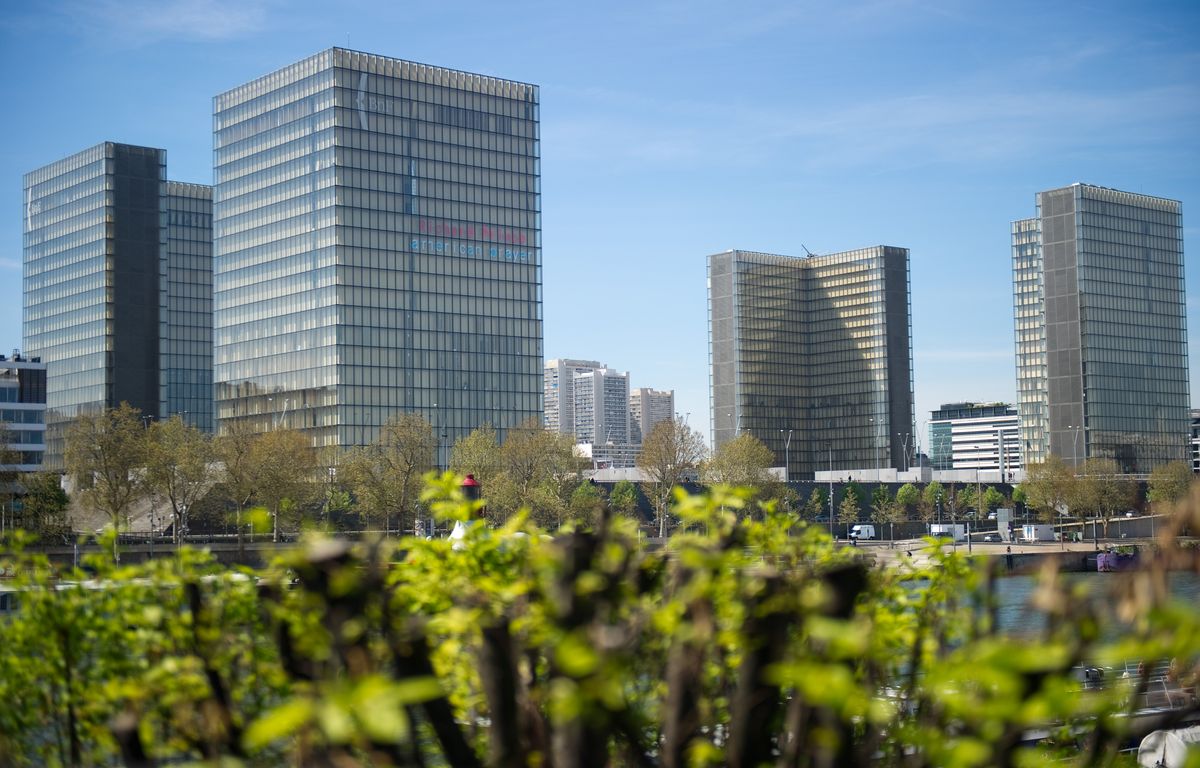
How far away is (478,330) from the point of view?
597 ft

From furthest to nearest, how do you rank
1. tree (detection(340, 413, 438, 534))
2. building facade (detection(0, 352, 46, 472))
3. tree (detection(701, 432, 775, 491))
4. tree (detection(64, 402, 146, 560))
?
tree (detection(701, 432, 775, 491))
building facade (detection(0, 352, 46, 472))
tree (detection(340, 413, 438, 534))
tree (detection(64, 402, 146, 560))

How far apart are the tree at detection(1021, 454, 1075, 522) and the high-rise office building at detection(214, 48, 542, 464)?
2688 inches

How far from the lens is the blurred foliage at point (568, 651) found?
235 inches

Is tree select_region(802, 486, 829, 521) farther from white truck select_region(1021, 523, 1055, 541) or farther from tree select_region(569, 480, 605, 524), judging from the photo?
tree select_region(569, 480, 605, 524)

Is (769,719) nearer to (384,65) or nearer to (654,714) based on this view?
(654,714)

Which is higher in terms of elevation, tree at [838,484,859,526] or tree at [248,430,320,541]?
tree at [248,430,320,541]

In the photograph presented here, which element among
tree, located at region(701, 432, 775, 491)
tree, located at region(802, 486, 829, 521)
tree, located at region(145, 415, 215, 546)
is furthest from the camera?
tree, located at region(802, 486, 829, 521)

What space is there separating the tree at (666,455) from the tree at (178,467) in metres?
48.8

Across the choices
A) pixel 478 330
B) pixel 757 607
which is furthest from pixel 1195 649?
pixel 478 330

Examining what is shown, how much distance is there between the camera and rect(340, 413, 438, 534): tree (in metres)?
122

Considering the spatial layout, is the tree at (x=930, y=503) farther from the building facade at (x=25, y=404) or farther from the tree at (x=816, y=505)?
the building facade at (x=25, y=404)

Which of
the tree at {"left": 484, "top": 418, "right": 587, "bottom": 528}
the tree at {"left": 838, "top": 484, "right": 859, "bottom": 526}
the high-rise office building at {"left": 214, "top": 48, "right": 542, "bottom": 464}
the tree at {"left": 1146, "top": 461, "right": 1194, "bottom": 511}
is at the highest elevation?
the high-rise office building at {"left": 214, "top": 48, "right": 542, "bottom": 464}

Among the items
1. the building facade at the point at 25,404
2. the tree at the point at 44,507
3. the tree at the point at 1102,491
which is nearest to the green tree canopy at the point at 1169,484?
the tree at the point at 1102,491

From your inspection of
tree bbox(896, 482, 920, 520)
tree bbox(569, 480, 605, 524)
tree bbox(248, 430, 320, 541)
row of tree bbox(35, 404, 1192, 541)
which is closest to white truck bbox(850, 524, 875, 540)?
row of tree bbox(35, 404, 1192, 541)
